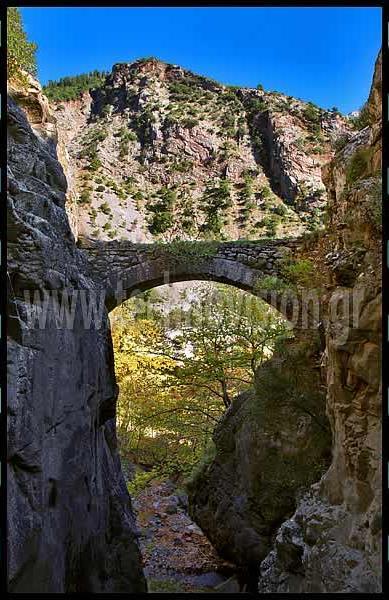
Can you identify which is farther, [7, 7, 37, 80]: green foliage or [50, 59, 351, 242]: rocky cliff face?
[50, 59, 351, 242]: rocky cliff face

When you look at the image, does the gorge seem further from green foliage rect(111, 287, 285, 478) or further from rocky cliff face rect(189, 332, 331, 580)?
green foliage rect(111, 287, 285, 478)

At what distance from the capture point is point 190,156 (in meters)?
35.8

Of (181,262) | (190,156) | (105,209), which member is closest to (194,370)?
(181,262)

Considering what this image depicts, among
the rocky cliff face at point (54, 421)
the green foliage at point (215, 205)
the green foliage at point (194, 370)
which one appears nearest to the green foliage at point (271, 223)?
the green foliage at point (215, 205)

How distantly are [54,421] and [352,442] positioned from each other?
7.20ft

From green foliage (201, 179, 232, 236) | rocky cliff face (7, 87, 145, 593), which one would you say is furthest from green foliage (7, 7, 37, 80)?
green foliage (201, 179, 232, 236)

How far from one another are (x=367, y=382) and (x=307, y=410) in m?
3.10

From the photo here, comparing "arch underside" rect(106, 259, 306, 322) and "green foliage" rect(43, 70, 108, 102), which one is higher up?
"green foliage" rect(43, 70, 108, 102)

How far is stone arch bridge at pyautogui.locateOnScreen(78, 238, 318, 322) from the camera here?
11422 millimetres

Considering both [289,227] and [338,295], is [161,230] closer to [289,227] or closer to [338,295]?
[289,227]

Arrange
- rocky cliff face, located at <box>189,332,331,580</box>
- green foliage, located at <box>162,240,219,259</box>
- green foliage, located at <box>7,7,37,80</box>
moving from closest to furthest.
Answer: rocky cliff face, located at <box>189,332,331,580</box>
green foliage, located at <box>7,7,37,80</box>
green foliage, located at <box>162,240,219,259</box>

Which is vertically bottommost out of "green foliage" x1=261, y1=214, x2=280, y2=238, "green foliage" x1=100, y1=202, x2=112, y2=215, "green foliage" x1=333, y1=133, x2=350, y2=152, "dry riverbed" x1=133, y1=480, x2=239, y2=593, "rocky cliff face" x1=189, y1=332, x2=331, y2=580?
"dry riverbed" x1=133, y1=480, x2=239, y2=593

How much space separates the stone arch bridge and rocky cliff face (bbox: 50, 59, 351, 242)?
1539 centimetres

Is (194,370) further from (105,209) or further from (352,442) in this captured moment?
(105,209)
